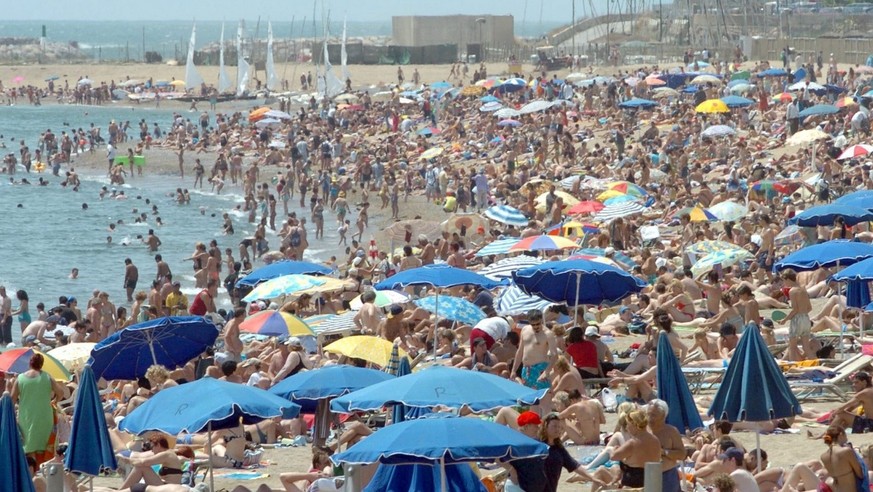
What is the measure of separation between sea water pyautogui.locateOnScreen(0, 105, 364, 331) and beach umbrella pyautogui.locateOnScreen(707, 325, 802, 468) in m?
16.1

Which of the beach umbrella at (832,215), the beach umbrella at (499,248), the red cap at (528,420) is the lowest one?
the beach umbrella at (499,248)

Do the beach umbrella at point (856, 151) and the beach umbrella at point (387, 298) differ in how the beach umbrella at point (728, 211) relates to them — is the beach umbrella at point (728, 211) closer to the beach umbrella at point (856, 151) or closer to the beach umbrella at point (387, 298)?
the beach umbrella at point (856, 151)

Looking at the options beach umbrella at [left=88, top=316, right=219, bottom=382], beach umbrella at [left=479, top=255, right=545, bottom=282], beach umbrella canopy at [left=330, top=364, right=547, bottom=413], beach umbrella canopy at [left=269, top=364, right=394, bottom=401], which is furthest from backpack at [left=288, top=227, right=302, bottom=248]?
beach umbrella canopy at [left=330, top=364, right=547, bottom=413]

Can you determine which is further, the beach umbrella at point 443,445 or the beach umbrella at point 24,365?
the beach umbrella at point 24,365

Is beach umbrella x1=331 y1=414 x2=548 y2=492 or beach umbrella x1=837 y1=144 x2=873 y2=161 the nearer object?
beach umbrella x1=331 y1=414 x2=548 y2=492

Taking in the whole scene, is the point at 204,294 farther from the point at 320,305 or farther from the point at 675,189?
the point at 675,189

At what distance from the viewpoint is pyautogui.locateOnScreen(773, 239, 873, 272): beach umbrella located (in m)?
13.3

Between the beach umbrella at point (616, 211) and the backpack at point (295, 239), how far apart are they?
6.81 m

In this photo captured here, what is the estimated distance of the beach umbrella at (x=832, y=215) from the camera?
16.1 metres

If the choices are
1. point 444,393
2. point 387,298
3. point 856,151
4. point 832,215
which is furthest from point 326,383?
point 856,151

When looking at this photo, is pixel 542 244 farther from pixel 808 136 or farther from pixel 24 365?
pixel 808 136

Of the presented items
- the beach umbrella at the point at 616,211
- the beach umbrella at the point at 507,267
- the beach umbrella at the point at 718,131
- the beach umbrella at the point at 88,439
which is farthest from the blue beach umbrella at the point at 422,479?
the beach umbrella at the point at 718,131

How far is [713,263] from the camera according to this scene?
16781 millimetres

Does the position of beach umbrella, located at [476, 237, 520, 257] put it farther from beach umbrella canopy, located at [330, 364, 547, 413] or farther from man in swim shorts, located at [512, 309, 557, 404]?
beach umbrella canopy, located at [330, 364, 547, 413]
